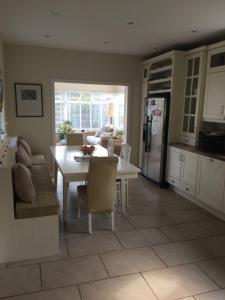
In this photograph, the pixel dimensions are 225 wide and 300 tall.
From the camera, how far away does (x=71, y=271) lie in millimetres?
2352

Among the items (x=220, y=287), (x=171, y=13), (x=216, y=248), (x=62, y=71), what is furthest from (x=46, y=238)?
(x=62, y=71)

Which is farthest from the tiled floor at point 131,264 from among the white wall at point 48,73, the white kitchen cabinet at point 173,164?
the white wall at point 48,73

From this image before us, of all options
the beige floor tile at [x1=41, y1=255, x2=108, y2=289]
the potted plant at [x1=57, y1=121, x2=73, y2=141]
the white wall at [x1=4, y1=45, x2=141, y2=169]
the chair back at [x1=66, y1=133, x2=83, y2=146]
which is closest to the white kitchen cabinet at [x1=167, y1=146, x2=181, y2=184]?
the white wall at [x1=4, y1=45, x2=141, y2=169]

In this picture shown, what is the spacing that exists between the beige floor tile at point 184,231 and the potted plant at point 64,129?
20.5 ft

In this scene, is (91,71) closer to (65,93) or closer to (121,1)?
(121,1)

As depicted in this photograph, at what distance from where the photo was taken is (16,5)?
9.42ft

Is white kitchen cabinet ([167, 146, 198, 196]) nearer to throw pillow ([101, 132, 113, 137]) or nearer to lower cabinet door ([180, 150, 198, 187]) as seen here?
lower cabinet door ([180, 150, 198, 187])

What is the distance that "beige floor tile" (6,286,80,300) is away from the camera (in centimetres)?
203

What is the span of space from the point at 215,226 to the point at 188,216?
40cm

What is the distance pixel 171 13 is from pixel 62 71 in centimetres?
280

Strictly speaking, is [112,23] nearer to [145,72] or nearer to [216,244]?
[145,72]

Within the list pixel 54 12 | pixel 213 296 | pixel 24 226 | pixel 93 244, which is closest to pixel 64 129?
pixel 54 12

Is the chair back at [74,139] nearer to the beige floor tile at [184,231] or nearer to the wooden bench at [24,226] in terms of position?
the wooden bench at [24,226]

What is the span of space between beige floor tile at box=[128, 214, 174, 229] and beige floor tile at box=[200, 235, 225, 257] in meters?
0.57
